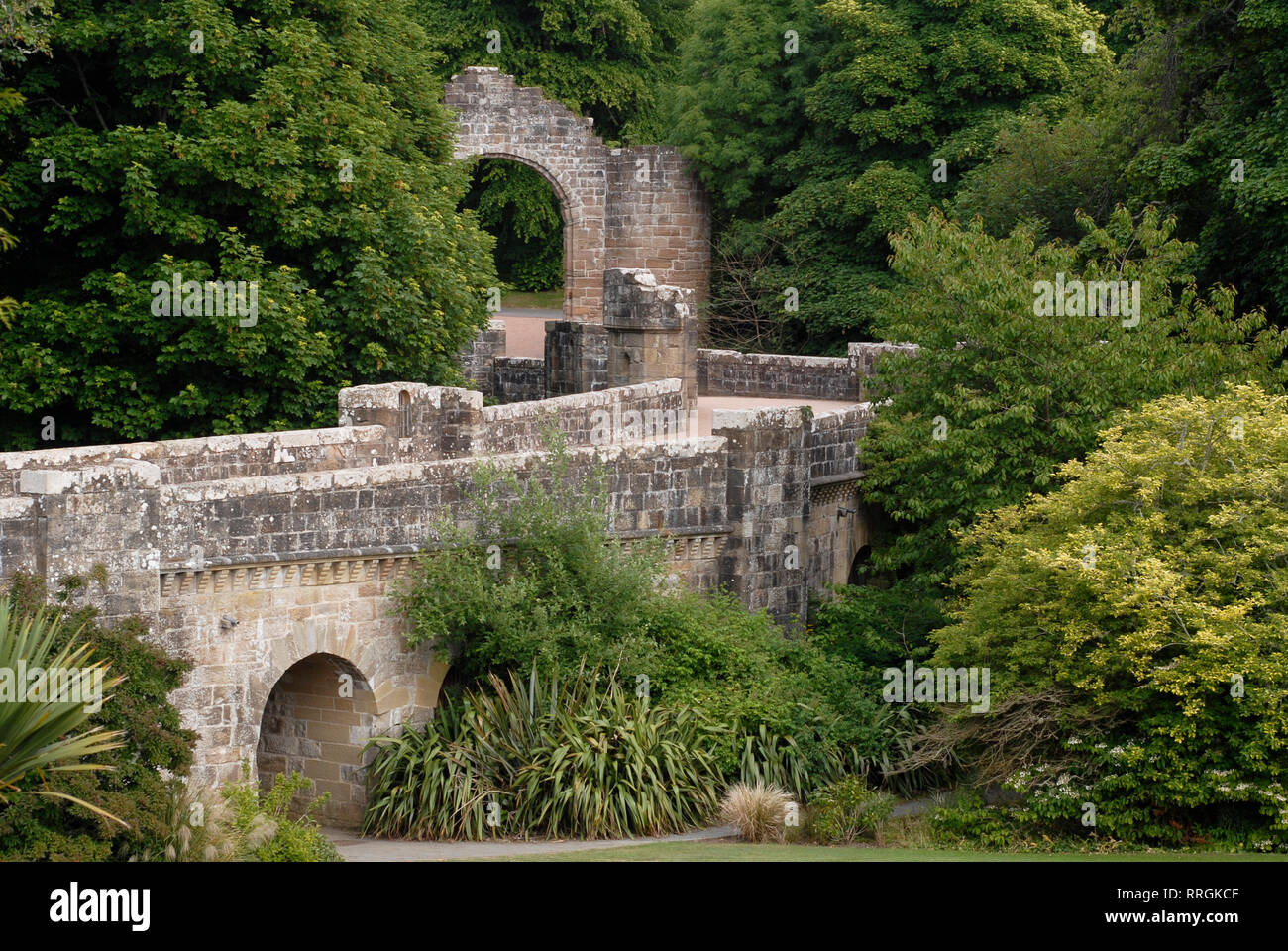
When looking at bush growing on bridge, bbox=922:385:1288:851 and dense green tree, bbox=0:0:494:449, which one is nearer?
bush growing on bridge, bbox=922:385:1288:851

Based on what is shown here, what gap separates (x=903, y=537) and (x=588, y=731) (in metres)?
5.48

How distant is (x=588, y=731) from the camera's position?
15859mm

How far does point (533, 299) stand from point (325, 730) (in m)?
30.4

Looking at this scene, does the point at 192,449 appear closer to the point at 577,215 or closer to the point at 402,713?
the point at 402,713

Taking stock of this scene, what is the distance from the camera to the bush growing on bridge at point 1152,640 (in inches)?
569

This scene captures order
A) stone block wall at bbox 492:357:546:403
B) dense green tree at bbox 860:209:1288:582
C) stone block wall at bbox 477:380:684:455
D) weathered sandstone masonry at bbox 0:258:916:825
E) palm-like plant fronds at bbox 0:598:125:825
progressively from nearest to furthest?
palm-like plant fronds at bbox 0:598:125:825, weathered sandstone masonry at bbox 0:258:916:825, dense green tree at bbox 860:209:1288:582, stone block wall at bbox 477:380:684:455, stone block wall at bbox 492:357:546:403

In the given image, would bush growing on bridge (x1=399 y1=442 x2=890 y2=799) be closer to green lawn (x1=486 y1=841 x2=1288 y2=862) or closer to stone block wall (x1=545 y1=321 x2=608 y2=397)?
green lawn (x1=486 y1=841 x2=1288 y2=862)

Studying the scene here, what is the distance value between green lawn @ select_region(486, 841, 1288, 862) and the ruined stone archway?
22.3 m

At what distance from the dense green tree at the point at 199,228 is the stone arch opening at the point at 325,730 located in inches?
193

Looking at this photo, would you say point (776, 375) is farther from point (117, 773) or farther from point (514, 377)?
point (117, 773)

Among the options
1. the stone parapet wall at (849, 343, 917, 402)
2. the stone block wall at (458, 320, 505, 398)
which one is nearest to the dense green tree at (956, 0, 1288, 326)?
the stone parapet wall at (849, 343, 917, 402)

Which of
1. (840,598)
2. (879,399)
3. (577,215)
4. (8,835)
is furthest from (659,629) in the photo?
(577,215)

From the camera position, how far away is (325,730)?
16453mm

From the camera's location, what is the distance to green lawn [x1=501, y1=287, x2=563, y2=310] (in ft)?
150
